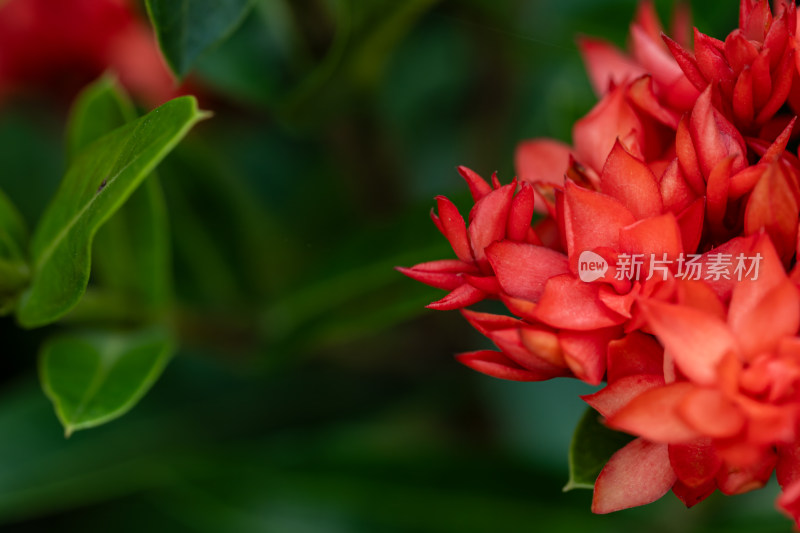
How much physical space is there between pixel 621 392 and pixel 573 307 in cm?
4

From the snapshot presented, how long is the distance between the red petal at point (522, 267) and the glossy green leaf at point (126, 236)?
33 cm

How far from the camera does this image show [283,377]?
3.35 feet

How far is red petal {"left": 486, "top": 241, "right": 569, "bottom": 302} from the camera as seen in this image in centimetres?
42

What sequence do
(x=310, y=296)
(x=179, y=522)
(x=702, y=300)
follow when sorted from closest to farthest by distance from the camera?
(x=702, y=300) < (x=310, y=296) < (x=179, y=522)

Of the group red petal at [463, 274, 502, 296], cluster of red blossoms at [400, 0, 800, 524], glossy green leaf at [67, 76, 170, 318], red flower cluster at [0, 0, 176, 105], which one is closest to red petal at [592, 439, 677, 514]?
cluster of red blossoms at [400, 0, 800, 524]

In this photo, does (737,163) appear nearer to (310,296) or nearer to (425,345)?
(310,296)

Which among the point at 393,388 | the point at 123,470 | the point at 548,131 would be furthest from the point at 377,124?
the point at 123,470

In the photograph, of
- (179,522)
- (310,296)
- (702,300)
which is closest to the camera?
(702,300)

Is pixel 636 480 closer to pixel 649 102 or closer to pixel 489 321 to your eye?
pixel 489 321

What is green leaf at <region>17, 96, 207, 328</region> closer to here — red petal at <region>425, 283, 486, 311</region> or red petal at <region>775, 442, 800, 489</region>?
red petal at <region>425, 283, 486, 311</region>

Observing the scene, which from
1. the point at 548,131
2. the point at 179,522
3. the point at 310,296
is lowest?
the point at 179,522

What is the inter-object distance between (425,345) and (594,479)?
52cm

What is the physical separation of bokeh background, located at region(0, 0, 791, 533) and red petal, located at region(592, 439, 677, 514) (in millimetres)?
295

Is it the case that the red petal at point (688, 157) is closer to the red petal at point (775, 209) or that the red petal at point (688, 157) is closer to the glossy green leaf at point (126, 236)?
the red petal at point (775, 209)
